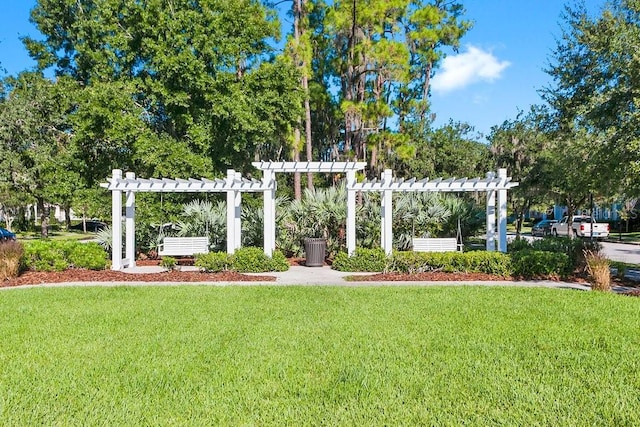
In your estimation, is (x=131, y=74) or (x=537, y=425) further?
(x=131, y=74)

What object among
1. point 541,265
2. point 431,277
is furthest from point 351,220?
point 541,265

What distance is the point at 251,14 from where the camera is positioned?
62.2 ft

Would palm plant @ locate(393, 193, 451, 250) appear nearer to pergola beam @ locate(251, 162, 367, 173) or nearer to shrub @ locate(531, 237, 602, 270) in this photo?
pergola beam @ locate(251, 162, 367, 173)

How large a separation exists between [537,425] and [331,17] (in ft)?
66.5

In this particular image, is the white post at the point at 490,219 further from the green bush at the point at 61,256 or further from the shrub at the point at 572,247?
the green bush at the point at 61,256

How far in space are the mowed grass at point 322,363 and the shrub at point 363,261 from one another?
4.26 metres

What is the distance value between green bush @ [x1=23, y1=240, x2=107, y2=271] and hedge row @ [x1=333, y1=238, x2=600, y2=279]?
629 cm

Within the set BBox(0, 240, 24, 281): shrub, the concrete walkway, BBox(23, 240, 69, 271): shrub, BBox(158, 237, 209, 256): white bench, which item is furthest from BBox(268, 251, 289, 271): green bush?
BBox(0, 240, 24, 281): shrub

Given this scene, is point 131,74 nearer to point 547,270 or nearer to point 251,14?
point 251,14

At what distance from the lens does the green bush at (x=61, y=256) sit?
11078mm

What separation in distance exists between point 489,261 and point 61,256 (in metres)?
10.5

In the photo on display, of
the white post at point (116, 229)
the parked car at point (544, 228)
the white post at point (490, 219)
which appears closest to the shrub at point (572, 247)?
the white post at point (490, 219)

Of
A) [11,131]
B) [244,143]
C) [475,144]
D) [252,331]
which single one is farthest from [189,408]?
[475,144]

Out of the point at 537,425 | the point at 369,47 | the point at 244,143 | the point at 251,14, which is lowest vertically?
the point at 537,425
